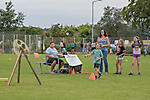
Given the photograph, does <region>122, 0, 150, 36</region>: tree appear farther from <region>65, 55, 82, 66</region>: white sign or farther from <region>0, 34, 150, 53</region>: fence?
<region>65, 55, 82, 66</region>: white sign

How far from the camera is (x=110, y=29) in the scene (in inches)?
3361

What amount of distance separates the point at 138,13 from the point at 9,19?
21.4 m

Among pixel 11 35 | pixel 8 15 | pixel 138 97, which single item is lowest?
pixel 138 97

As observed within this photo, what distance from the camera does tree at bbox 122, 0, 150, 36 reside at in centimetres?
5082

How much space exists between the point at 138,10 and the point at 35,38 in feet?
52.9

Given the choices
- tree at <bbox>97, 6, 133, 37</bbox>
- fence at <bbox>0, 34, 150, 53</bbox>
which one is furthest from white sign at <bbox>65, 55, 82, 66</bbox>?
tree at <bbox>97, 6, 133, 37</bbox>

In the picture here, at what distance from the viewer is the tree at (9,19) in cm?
5706

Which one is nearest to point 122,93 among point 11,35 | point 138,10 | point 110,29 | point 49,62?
point 49,62

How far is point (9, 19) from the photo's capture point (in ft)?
188

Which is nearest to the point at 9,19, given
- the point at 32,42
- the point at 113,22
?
the point at 32,42

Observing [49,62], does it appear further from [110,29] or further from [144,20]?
[110,29]

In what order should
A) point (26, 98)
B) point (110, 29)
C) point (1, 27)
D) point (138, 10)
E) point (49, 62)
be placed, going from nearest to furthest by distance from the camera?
point (26, 98) → point (49, 62) → point (138, 10) → point (1, 27) → point (110, 29)

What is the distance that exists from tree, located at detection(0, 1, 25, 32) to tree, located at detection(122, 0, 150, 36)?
1819cm

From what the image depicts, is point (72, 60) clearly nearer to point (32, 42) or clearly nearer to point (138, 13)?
point (32, 42)
